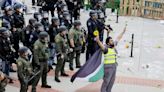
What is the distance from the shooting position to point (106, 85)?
1173 cm

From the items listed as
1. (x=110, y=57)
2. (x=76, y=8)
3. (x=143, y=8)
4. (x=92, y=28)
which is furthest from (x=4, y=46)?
(x=143, y=8)

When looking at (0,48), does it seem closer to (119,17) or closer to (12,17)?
(12,17)

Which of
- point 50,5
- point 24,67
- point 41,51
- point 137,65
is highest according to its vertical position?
point 50,5

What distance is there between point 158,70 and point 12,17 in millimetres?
5031

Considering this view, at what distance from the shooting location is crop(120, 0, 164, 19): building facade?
23125mm

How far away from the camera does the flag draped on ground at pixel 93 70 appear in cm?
1241

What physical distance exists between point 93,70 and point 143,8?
1198 cm

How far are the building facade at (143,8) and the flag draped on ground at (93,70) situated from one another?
11.1 m

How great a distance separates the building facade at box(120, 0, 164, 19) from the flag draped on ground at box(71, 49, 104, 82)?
36.5 ft

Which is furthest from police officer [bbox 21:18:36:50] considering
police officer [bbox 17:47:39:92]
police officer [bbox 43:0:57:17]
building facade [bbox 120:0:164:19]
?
building facade [bbox 120:0:164:19]

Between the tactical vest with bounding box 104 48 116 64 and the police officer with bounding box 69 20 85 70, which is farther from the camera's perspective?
the police officer with bounding box 69 20 85 70

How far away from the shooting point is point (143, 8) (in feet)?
78.5

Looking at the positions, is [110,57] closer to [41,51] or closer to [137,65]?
[41,51]

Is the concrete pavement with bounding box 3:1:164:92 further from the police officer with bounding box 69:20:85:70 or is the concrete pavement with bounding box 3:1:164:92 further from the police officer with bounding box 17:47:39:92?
the police officer with bounding box 17:47:39:92
